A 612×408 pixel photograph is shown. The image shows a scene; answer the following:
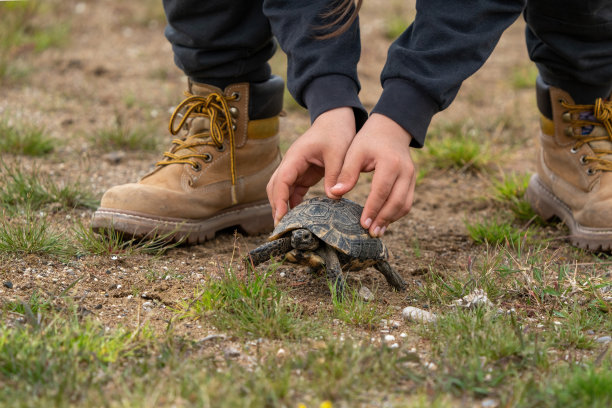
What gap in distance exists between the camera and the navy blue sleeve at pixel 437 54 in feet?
7.51

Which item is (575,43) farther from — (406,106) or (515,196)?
(406,106)

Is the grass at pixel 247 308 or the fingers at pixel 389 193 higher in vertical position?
the fingers at pixel 389 193

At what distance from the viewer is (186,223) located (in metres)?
3.20

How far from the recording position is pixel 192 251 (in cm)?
318

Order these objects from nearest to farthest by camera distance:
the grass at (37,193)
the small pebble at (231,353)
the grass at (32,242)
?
the small pebble at (231,353) → the grass at (32,242) → the grass at (37,193)

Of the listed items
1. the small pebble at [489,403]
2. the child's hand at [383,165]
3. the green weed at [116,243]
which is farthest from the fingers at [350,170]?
the green weed at [116,243]

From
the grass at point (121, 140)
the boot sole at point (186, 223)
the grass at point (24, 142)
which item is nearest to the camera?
the boot sole at point (186, 223)

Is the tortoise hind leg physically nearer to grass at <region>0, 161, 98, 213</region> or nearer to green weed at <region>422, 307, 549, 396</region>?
green weed at <region>422, 307, 549, 396</region>

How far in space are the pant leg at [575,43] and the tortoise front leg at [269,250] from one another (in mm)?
1666

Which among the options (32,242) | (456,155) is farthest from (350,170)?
(456,155)

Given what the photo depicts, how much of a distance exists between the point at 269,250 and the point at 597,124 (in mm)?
1921

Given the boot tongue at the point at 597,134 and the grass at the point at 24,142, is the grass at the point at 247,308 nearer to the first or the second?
the boot tongue at the point at 597,134

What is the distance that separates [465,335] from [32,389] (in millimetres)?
1347

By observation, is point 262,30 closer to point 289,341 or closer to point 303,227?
point 303,227
